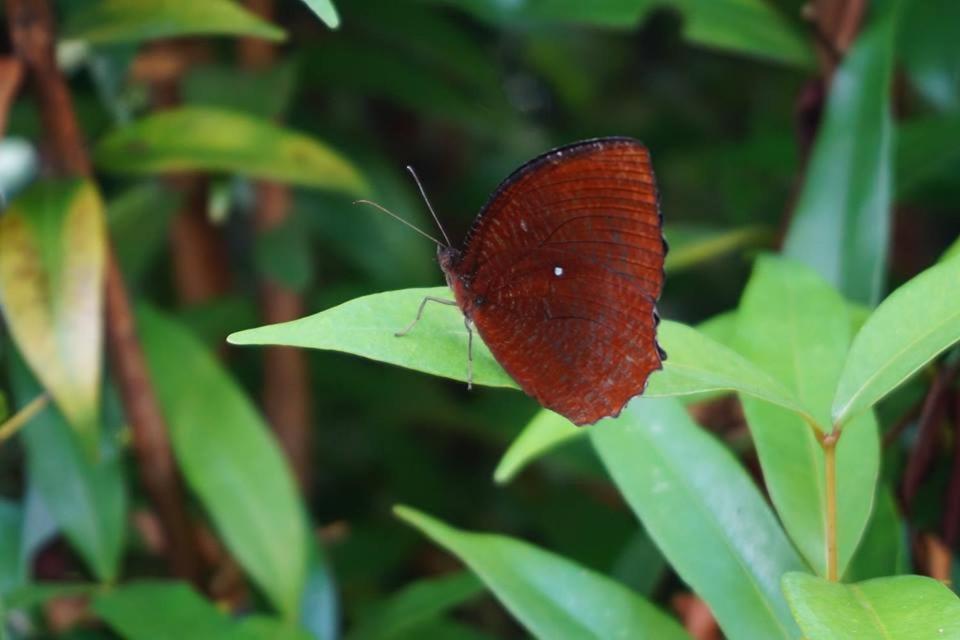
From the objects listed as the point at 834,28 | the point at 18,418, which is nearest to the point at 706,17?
the point at 834,28

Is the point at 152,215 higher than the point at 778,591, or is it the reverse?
the point at 152,215

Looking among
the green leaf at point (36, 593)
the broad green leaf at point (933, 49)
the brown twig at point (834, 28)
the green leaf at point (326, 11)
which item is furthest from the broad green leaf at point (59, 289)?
the broad green leaf at point (933, 49)

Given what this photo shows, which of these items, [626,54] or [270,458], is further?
[626,54]

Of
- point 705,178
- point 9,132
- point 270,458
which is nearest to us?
point 270,458

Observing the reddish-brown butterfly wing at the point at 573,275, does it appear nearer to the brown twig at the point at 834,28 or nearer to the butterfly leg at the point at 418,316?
the butterfly leg at the point at 418,316

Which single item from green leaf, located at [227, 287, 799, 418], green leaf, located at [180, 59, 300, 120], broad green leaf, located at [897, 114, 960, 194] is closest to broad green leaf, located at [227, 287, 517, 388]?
green leaf, located at [227, 287, 799, 418]

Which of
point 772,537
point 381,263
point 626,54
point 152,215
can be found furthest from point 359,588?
point 626,54

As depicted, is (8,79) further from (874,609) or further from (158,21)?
(874,609)

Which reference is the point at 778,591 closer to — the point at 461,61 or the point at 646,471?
the point at 646,471
